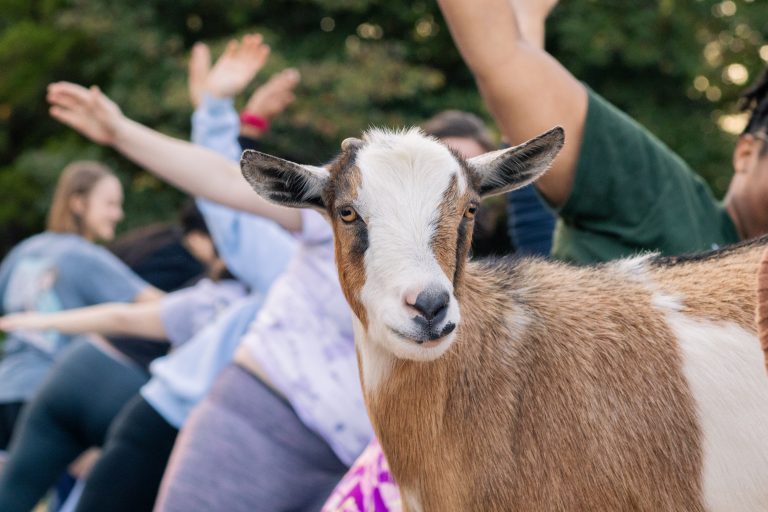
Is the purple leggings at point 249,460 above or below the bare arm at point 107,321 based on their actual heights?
above

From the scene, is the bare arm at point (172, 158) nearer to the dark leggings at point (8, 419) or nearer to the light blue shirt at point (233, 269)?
the light blue shirt at point (233, 269)

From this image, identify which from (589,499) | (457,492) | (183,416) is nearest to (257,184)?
(457,492)

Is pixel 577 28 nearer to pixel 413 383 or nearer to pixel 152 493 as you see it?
pixel 152 493

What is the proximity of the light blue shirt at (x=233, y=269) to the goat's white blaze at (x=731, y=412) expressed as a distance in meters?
2.90

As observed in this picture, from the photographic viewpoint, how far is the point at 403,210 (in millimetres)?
2711

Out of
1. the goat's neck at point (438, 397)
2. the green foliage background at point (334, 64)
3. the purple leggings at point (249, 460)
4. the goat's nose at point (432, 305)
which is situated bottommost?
the green foliage background at point (334, 64)

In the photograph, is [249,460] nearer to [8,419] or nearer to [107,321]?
[107,321]

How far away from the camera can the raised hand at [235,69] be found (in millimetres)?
5191

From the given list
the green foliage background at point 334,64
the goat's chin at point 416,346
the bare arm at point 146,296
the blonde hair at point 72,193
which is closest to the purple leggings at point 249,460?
the goat's chin at point 416,346

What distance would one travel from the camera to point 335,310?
4.15 m

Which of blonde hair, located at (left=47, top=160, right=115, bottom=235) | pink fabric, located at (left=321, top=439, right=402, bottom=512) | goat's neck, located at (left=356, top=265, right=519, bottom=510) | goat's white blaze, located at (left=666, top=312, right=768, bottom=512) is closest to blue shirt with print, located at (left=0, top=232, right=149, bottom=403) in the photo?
blonde hair, located at (left=47, top=160, right=115, bottom=235)

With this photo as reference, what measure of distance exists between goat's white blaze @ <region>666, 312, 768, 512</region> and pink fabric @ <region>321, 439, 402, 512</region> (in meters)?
0.88

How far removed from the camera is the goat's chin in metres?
2.53

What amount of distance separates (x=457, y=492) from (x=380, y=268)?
1.88 feet
